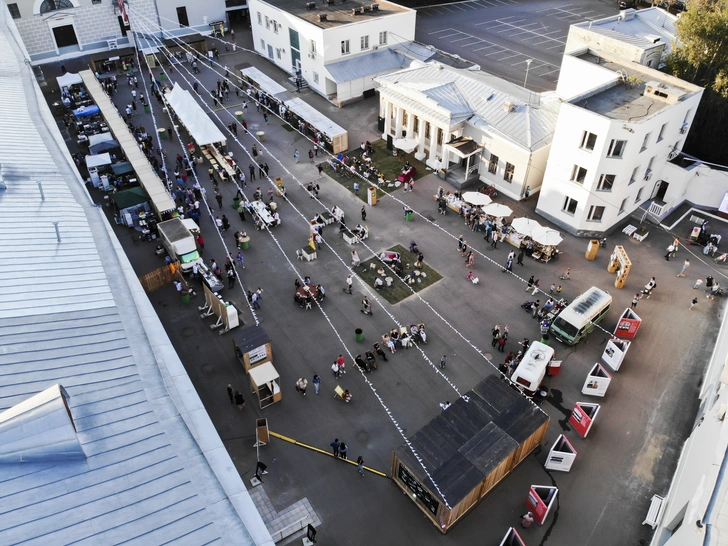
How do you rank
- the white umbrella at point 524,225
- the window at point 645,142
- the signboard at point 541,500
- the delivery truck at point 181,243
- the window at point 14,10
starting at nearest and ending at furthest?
the signboard at point 541,500, the delivery truck at point 181,243, the window at point 645,142, the white umbrella at point 524,225, the window at point 14,10

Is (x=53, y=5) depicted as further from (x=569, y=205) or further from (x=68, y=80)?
(x=569, y=205)

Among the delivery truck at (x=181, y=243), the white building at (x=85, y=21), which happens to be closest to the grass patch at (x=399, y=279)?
the delivery truck at (x=181, y=243)

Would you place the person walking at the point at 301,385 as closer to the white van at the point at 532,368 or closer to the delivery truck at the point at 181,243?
the white van at the point at 532,368

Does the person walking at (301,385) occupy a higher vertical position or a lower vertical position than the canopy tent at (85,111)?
lower

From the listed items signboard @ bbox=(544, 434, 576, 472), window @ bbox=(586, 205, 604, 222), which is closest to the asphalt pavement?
signboard @ bbox=(544, 434, 576, 472)

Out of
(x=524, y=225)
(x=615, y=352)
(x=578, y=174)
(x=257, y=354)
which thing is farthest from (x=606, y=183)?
(x=257, y=354)

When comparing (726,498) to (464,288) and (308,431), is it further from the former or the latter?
(464,288)
